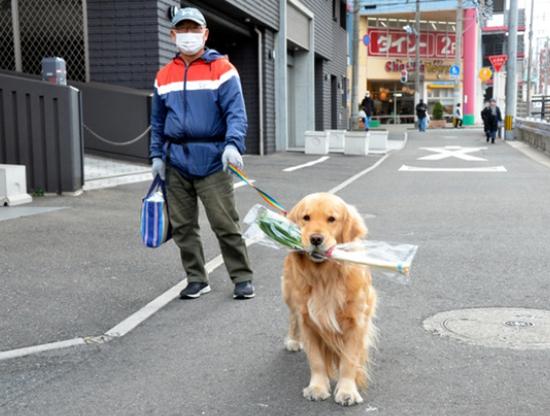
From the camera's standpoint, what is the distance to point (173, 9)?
14.6m

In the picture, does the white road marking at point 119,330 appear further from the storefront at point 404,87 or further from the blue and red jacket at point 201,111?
the storefront at point 404,87

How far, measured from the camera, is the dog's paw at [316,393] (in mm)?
3594

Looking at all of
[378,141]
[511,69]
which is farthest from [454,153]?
[511,69]

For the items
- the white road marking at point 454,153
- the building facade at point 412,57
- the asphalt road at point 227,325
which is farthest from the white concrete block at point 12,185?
the building facade at point 412,57

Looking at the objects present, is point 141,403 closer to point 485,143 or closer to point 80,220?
point 80,220

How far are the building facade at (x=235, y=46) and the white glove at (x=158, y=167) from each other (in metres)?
9.42

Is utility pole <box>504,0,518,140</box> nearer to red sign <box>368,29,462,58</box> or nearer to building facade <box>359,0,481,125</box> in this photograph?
building facade <box>359,0,481,125</box>

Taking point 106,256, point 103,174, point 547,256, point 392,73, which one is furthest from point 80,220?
point 392,73

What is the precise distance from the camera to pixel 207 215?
5512 mm

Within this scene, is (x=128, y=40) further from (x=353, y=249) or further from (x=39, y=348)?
(x=353, y=249)

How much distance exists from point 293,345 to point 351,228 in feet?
3.46

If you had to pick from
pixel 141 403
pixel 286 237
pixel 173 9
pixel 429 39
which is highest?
pixel 429 39

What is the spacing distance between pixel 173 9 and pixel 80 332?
432 inches

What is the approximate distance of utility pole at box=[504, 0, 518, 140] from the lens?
101ft
